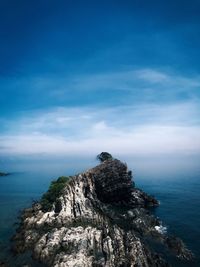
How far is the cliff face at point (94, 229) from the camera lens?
63.8 meters

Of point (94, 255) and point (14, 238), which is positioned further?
point (14, 238)

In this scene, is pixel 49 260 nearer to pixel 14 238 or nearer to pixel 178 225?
pixel 14 238

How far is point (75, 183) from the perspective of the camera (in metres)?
101

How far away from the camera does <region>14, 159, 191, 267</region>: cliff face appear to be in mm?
63812

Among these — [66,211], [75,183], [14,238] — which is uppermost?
[75,183]

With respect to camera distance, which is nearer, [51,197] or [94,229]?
[94,229]

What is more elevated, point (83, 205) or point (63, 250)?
point (83, 205)

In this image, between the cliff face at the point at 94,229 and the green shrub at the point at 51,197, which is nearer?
the cliff face at the point at 94,229

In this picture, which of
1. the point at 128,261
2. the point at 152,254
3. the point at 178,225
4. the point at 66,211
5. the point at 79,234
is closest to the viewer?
the point at 128,261

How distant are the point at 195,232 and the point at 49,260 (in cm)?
4915

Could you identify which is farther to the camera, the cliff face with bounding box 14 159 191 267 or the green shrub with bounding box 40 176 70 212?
the green shrub with bounding box 40 176 70 212

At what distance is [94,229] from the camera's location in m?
76.1

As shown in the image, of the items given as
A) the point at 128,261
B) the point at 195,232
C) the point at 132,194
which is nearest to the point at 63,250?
the point at 128,261

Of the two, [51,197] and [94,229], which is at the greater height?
[51,197]
